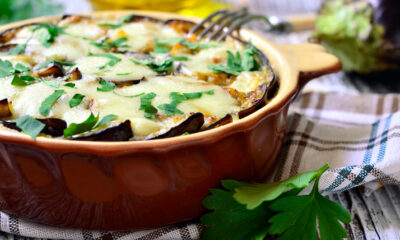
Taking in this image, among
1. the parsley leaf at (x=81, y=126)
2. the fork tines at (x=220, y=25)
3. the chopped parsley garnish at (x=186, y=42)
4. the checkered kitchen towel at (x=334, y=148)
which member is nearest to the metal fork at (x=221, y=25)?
the fork tines at (x=220, y=25)

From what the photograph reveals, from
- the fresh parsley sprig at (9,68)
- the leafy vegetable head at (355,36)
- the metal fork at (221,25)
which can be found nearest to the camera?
the fresh parsley sprig at (9,68)

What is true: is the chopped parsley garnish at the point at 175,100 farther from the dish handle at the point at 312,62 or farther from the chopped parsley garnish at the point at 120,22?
the chopped parsley garnish at the point at 120,22

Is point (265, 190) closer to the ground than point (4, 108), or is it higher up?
closer to the ground

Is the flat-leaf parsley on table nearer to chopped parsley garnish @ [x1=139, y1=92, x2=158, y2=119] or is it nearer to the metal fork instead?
chopped parsley garnish @ [x1=139, y1=92, x2=158, y2=119]

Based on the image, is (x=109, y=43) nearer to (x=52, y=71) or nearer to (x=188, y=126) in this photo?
(x=52, y=71)

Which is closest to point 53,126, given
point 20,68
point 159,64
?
point 20,68

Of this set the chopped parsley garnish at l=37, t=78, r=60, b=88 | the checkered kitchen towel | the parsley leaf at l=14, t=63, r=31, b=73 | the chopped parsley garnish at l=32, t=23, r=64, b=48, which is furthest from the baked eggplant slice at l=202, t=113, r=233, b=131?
the chopped parsley garnish at l=32, t=23, r=64, b=48
